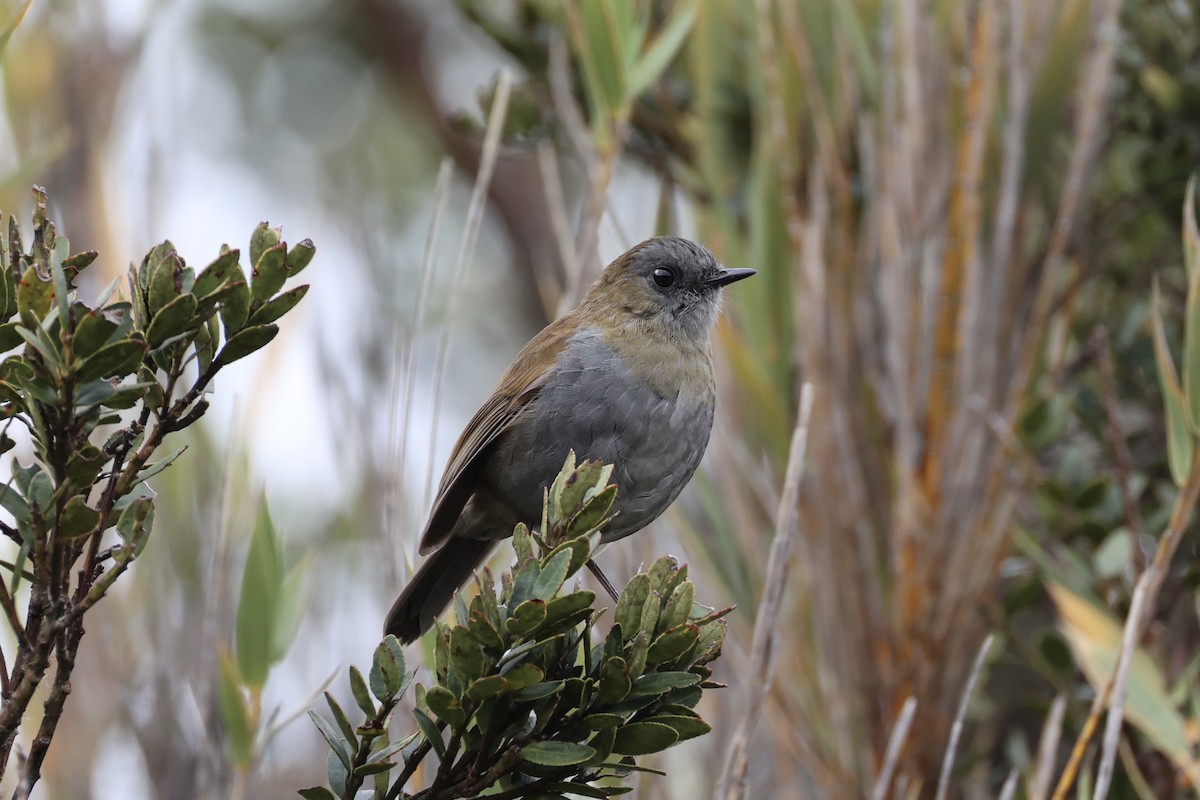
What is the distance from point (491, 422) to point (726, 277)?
2.13 ft

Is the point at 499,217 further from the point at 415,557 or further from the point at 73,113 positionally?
the point at 415,557

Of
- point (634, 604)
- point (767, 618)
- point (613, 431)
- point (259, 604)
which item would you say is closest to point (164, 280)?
point (634, 604)

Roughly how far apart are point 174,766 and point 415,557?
1060 millimetres

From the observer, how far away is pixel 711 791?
2525mm

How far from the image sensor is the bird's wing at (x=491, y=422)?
2779 millimetres

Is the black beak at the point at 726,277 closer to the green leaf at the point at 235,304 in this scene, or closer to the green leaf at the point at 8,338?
the green leaf at the point at 235,304

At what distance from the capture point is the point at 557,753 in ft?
4.42

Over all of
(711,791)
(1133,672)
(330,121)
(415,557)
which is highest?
(330,121)

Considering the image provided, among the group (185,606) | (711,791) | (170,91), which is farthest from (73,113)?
(711,791)

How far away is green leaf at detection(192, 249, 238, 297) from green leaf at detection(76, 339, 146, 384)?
4.4 inches

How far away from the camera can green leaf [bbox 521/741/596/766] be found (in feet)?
4.37

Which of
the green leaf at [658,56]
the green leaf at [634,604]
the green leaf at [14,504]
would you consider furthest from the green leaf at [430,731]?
the green leaf at [658,56]

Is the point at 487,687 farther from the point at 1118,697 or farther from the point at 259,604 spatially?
the point at 1118,697

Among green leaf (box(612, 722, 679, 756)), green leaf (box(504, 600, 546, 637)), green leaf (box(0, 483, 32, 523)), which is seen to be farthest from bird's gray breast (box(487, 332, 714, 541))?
green leaf (box(0, 483, 32, 523))
